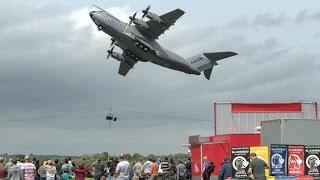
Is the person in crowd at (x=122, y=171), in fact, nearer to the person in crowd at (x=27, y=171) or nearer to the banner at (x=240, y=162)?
the banner at (x=240, y=162)

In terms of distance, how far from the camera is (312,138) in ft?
73.1

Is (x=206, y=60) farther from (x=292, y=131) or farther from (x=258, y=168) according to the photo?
(x=258, y=168)

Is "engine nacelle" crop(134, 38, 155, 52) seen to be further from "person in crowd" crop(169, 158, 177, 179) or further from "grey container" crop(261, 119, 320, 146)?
"grey container" crop(261, 119, 320, 146)

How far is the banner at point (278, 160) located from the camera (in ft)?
64.4

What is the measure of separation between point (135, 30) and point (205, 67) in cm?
865

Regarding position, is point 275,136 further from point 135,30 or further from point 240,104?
point 135,30

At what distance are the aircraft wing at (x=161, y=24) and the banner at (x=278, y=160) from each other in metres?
15.7

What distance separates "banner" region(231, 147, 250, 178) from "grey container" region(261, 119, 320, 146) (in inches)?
84.9

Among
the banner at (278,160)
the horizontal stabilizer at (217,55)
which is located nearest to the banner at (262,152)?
the banner at (278,160)

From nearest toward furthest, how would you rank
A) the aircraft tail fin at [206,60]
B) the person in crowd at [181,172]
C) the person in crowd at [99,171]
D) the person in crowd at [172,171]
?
the person in crowd at [99,171], the person in crowd at [181,172], the person in crowd at [172,171], the aircraft tail fin at [206,60]

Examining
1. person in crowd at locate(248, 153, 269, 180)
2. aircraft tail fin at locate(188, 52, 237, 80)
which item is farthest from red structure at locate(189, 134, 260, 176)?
aircraft tail fin at locate(188, 52, 237, 80)

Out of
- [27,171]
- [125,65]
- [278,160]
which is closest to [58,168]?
[27,171]

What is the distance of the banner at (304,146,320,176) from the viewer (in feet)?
66.9

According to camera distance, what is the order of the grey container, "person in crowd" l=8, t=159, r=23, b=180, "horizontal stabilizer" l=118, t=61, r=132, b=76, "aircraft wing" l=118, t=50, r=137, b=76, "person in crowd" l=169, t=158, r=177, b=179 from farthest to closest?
"horizontal stabilizer" l=118, t=61, r=132, b=76, "aircraft wing" l=118, t=50, r=137, b=76, "person in crowd" l=169, t=158, r=177, b=179, the grey container, "person in crowd" l=8, t=159, r=23, b=180
